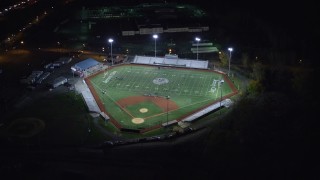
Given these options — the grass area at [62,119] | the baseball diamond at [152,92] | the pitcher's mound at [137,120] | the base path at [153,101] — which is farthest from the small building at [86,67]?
the pitcher's mound at [137,120]

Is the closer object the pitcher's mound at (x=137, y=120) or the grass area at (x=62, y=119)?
the grass area at (x=62, y=119)

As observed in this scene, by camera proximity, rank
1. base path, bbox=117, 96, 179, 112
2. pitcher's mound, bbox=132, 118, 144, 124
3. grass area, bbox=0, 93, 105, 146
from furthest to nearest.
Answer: base path, bbox=117, 96, 179, 112, pitcher's mound, bbox=132, 118, 144, 124, grass area, bbox=0, 93, 105, 146

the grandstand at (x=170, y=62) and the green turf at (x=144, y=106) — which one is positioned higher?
the grandstand at (x=170, y=62)

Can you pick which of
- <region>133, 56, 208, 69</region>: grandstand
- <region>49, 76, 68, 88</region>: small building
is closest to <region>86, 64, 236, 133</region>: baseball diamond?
<region>133, 56, 208, 69</region>: grandstand

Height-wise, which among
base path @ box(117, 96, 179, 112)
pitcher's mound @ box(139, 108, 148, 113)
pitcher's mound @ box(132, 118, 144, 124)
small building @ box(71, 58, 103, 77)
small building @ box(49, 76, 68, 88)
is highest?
small building @ box(71, 58, 103, 77)

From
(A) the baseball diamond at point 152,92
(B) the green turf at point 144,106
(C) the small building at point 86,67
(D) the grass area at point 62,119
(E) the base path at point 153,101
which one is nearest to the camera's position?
(D) the grass area at point 62,119

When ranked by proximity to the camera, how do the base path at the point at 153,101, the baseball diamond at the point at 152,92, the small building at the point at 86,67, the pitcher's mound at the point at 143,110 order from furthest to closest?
the small building at the point at 86,67
the base path at the point at 153,101
the pitcher's mound at the point at 143,110
the baseball diamond at the point at 152,92

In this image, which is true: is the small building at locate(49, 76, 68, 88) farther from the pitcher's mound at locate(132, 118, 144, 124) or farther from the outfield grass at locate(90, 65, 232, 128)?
the pitcher's mound at locate(132, 118, 144, 124)

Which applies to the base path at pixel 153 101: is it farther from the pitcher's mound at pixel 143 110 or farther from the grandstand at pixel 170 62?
the grandstand at pixel 170 62

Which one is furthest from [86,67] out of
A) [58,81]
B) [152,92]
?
[152,92]

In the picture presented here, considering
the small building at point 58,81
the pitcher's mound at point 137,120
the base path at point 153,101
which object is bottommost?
the pitcher's mound at point 137,120

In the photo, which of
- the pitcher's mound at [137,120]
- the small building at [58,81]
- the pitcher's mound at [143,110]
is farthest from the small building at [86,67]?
the pitcher's mound at [137,120]
